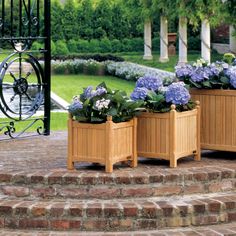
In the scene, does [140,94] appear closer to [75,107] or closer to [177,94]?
[177,94]

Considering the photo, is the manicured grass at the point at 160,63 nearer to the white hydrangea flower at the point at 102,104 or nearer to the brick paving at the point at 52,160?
the brick paving at the point at 52,160

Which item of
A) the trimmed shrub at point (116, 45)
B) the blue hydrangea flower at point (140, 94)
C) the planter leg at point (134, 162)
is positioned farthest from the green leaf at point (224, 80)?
the trimmed shrub at point (116, 45)

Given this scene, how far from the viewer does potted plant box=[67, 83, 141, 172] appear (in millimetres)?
6230

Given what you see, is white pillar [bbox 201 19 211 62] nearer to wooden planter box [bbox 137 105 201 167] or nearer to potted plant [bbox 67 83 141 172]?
wooden planter box [bbox 137 105 201 167]

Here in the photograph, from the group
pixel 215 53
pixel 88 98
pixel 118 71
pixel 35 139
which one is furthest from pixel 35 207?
pixel 215 53

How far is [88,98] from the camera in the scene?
6.41m

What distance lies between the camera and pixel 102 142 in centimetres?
623

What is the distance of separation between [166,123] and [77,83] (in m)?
16.1

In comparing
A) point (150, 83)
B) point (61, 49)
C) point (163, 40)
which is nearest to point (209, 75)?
point (150, 83)

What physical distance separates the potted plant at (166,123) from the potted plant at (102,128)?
0.15 m

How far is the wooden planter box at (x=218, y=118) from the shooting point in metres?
6.97

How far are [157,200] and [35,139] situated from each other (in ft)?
8.83

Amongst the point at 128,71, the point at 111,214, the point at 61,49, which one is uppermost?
the point at 61,49

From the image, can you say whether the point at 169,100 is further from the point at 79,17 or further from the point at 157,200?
the point at 79,17
